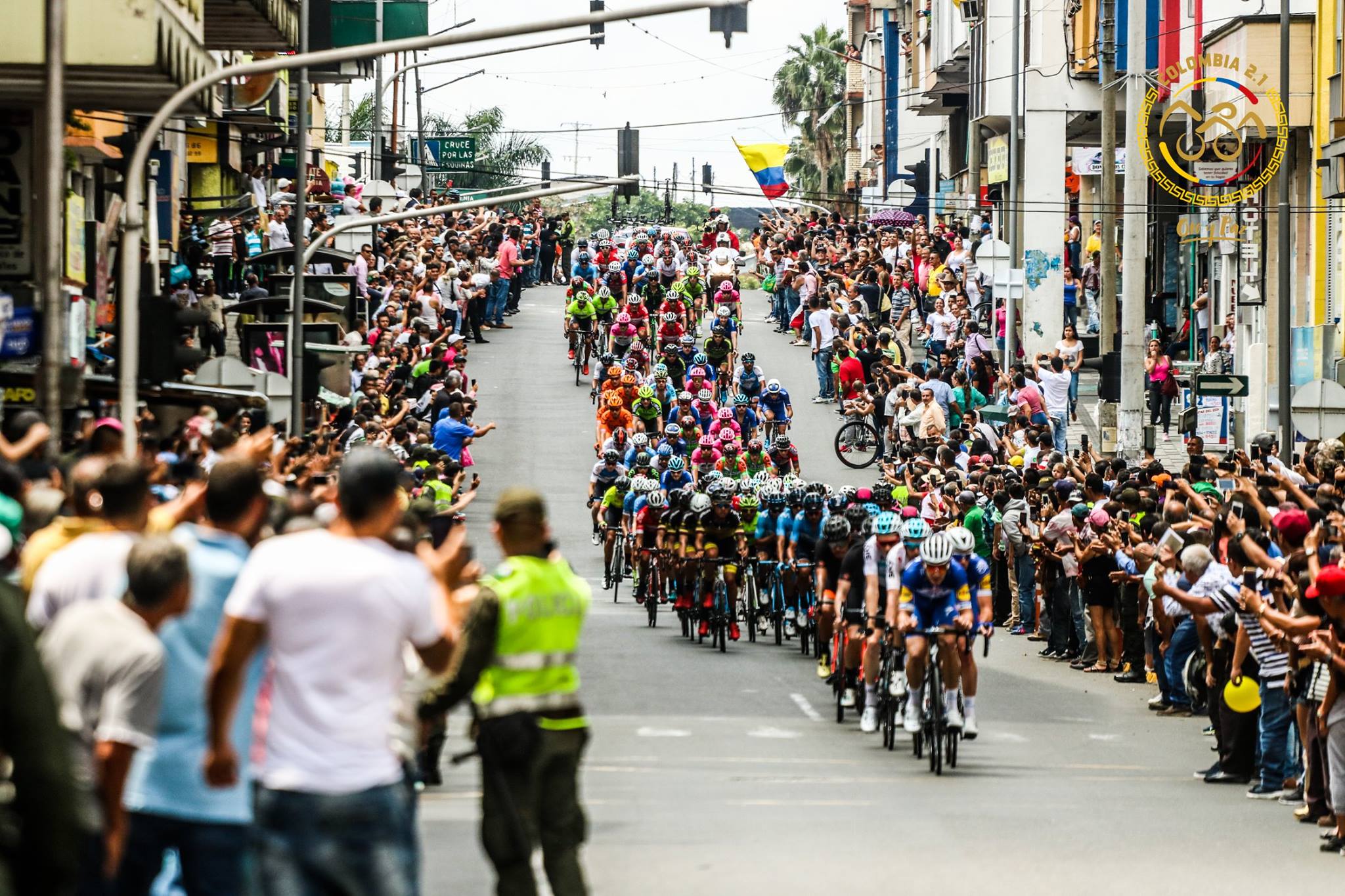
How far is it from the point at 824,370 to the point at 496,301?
552 inches

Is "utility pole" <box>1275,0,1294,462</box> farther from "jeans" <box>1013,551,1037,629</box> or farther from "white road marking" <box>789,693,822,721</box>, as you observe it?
"white road marking" <box>789,693,822,721</box>

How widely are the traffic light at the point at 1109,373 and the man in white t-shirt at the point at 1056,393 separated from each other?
0.50m

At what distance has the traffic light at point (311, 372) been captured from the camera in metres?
29.4

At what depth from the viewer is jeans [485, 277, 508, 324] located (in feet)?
185

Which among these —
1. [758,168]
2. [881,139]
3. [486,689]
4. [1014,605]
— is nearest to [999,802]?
[486,689]

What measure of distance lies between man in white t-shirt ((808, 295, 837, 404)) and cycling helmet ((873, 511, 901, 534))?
25541mm

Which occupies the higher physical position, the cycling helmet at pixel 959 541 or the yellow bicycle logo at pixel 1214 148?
the yellow bicycle logo at pixel 1214 148

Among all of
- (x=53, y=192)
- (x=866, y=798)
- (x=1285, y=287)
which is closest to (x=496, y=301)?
(x=1285, y=287)

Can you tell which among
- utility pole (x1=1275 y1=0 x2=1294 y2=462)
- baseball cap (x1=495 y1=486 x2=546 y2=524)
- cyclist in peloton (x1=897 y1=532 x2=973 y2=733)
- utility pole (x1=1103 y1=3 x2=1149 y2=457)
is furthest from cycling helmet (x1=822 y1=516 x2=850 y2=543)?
utility pole (x1=1103 y1=3 x2=1149 y2=457)

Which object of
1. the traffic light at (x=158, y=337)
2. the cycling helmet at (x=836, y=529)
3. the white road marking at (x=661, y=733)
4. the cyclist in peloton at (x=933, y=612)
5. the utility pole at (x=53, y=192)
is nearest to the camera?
the utility pole at (x=53, y=192)

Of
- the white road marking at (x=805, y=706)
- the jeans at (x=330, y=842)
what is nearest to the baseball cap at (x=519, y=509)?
the jeans at (x=330, y=842)

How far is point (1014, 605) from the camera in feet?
90.0

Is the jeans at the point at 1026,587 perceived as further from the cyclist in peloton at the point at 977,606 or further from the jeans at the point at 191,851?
the jeans at the point at 191,851

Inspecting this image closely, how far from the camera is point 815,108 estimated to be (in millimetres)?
118125
